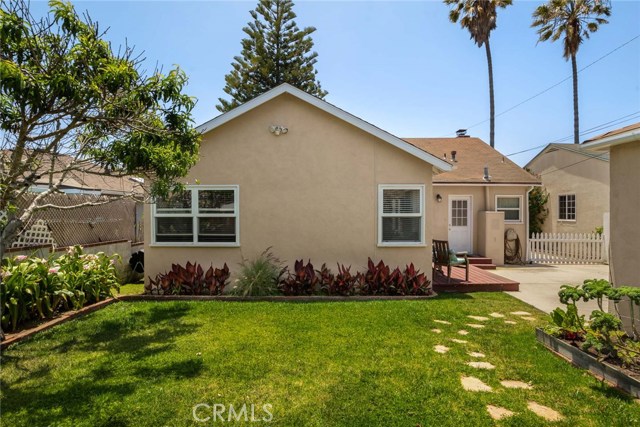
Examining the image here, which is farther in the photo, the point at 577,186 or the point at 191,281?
the point at 577,186

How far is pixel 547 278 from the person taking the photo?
1056cm

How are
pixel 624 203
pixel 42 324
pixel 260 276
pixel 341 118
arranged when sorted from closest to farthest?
pixel 624 203 → pixel 42 324 → pixel 260 276 → pixel 341 118

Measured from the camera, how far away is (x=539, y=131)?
91.0 feet

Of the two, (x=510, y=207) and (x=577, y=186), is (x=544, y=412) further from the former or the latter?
(x=577, y=186)

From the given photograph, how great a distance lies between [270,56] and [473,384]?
2249 cm

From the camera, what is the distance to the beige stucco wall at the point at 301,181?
833 cm

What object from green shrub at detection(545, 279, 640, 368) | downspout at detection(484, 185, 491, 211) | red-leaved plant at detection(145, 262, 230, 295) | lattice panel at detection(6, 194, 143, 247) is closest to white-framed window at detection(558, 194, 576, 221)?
downspout at detection(484, 185, 491, 211)

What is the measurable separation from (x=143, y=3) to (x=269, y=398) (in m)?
7.38

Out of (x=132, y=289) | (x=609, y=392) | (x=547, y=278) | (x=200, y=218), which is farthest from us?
(x=547, y=278)

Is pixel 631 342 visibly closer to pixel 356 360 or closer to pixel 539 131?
pixel 356 360

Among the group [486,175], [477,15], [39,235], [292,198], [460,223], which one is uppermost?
[477,15]

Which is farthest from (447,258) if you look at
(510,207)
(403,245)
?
(510,207)

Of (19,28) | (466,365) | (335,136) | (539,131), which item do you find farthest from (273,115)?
(539,131)

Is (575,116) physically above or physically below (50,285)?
above
